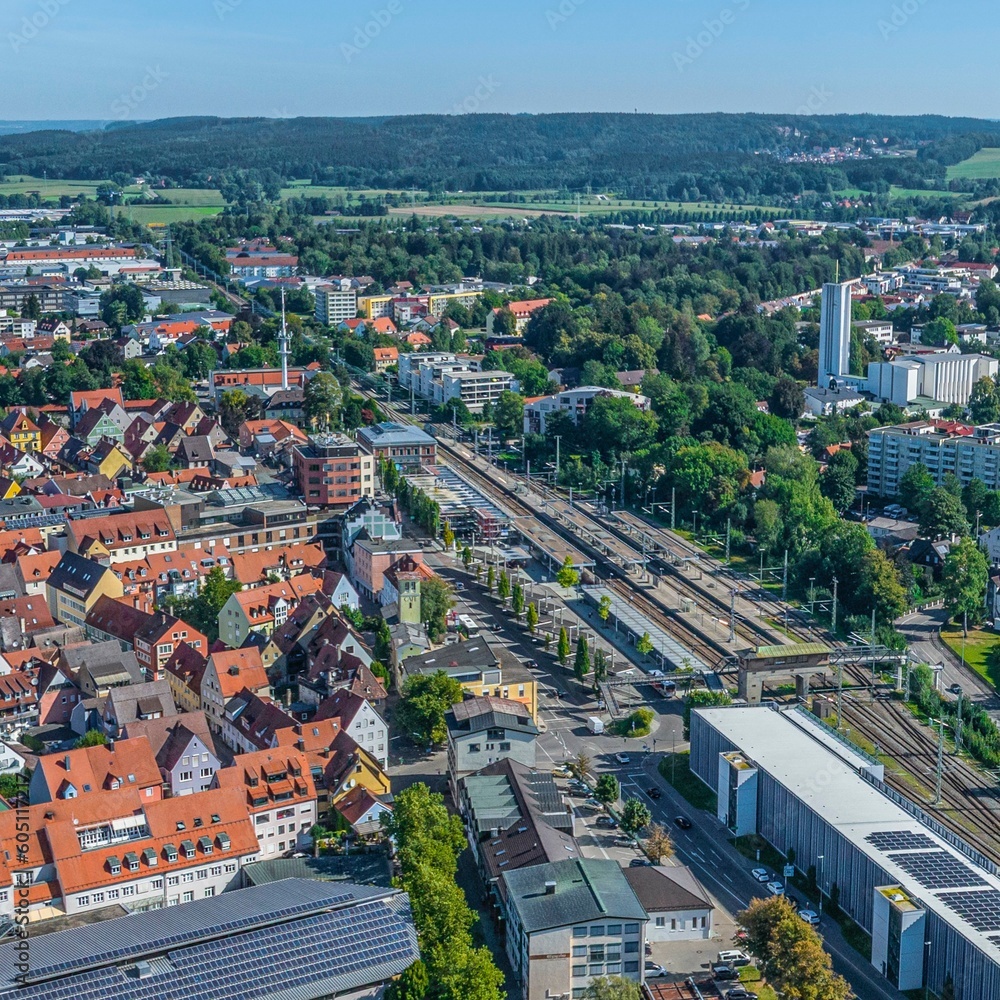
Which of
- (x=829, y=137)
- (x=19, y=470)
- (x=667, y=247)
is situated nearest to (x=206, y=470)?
(x=19, y=470)

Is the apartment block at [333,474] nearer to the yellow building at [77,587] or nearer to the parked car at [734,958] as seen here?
the yellow building at [77,587]

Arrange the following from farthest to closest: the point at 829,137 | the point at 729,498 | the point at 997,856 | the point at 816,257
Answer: the point at 829,137
the point at 816,257
the point at 729,498
the point at 997,856

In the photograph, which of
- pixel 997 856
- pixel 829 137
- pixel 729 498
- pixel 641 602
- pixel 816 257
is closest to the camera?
pixel 997 856

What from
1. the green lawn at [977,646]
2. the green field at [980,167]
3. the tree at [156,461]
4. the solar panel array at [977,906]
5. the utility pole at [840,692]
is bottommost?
the green lawn at [977,646]

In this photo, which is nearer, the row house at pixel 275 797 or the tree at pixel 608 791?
the row house at pixel 275 797

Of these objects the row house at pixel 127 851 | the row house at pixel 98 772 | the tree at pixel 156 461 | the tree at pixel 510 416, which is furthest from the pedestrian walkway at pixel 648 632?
the tree at pixel 510 416

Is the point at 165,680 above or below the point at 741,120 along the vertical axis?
below

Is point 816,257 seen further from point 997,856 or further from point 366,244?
point 997,856
